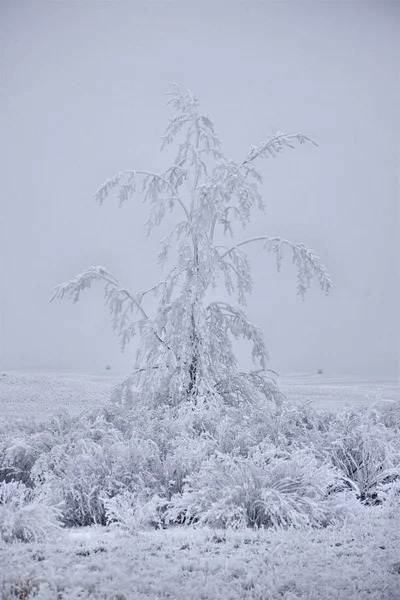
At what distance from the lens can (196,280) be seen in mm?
10797

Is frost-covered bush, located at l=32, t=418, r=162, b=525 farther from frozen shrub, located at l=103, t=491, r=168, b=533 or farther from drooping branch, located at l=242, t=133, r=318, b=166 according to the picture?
drooping branch, located at l=242, t=133, r=318, b=166

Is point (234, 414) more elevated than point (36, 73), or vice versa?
point (36, 73)

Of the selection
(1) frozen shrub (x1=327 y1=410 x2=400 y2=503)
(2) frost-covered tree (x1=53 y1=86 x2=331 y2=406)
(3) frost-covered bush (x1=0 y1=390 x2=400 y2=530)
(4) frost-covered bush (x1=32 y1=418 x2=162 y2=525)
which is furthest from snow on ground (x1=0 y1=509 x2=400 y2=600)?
(2) frost-covered tree (x1=53 y1=86 x2=331 y2=406)

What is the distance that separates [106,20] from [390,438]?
3643 cm

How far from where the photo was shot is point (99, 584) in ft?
13.8

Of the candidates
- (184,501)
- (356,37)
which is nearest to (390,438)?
(184,501)

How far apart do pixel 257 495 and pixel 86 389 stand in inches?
442

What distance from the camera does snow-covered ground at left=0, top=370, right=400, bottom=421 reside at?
47.9ft

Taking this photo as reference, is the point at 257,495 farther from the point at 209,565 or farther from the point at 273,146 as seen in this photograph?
the point at 273,146

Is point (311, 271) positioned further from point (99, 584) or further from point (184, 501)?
point (99, 584)

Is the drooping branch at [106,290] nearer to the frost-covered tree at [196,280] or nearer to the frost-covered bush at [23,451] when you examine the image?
the frost-covered tree at [196,280]

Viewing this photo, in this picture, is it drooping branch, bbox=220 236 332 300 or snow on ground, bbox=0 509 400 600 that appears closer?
snow on ground, bbox=0 509 400 600

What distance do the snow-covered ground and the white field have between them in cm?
827

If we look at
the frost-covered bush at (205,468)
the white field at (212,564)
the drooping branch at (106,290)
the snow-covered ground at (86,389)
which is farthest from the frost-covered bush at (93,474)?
the snow-covered ground at (86,389)
